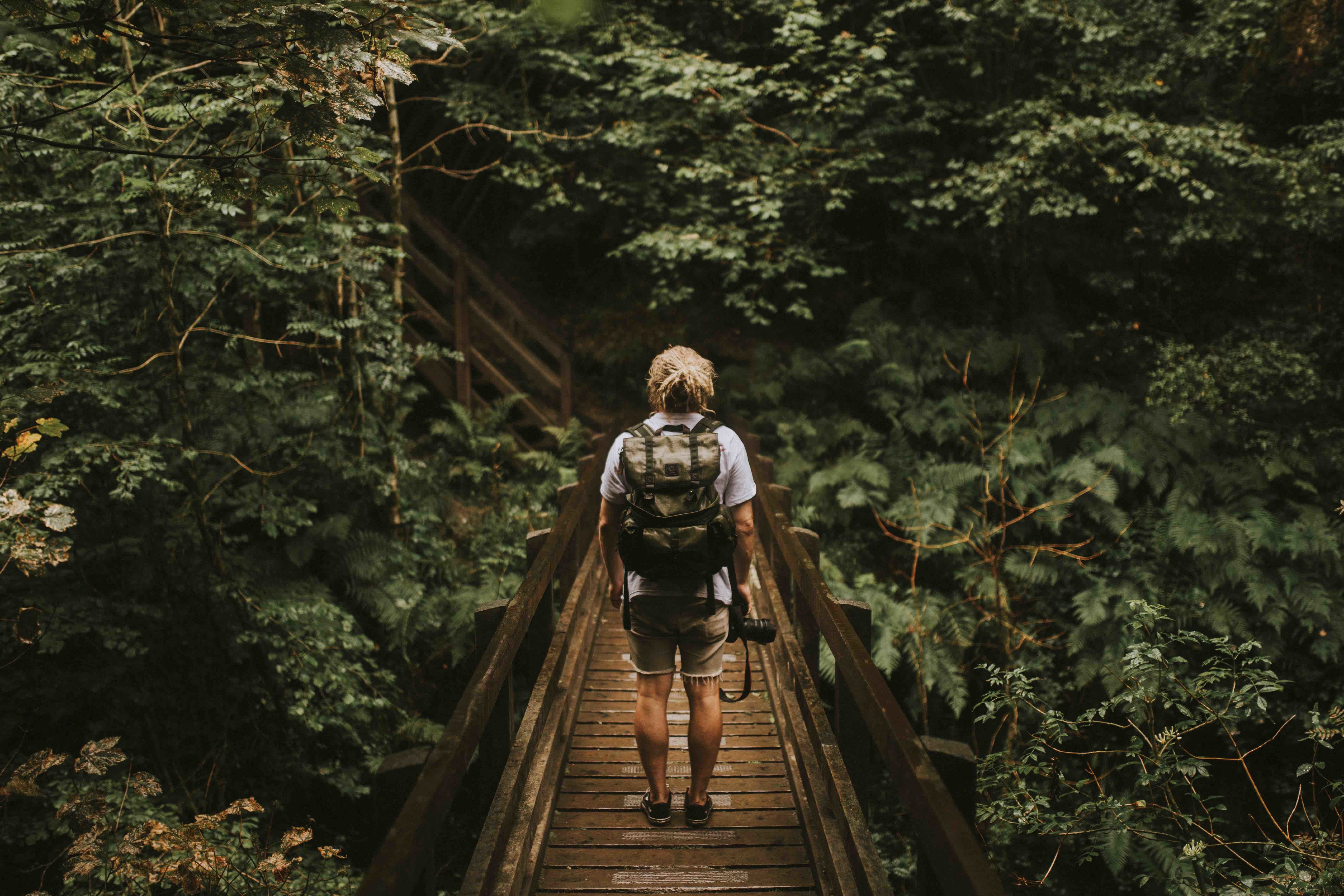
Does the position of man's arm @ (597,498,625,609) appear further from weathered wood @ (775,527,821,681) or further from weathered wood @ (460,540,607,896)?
weathered wood @ (775,527,821,681)

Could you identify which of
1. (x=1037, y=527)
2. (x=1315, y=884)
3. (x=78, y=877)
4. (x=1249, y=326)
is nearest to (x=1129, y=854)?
(x=1315, y=884)

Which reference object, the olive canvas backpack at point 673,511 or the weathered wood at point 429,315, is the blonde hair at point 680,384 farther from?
the weathered wood at point 429,315

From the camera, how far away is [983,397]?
32.3ft

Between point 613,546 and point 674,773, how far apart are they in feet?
4.68

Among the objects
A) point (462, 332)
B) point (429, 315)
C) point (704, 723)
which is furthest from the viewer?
point (462, 332)

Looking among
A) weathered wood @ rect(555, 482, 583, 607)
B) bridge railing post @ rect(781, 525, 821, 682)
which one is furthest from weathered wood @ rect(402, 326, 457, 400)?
bridge railing post @ rect(781, 525, 821, 682)

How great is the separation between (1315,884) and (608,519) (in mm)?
3496

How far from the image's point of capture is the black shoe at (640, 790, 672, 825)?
3.46 metres

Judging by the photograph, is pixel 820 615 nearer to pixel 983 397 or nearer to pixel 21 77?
pixel 21 77

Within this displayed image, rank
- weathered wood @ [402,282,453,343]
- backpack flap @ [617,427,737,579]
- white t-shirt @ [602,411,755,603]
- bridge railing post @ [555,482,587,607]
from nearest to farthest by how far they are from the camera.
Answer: backpack flap @ [617,427,737,579], white t-shirt @ [602,411,755,603], bridge railing post @ [555,482,587,607], weathered wood @ [402,282,453,343]

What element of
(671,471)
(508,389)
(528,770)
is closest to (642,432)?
(671,471)

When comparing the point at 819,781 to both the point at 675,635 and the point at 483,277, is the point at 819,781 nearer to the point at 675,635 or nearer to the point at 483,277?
the point at 675,635

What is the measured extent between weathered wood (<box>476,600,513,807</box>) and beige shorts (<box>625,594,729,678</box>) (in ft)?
1.88

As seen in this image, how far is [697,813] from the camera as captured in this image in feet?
11.3
